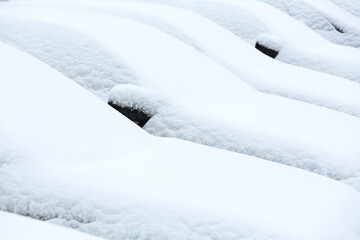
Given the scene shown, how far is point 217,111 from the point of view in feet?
11.4

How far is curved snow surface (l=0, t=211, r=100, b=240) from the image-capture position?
1.89m

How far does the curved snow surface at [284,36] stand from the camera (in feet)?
18.4

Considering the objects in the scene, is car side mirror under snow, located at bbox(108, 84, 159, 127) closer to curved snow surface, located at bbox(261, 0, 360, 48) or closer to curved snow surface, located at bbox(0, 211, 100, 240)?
curved snow surface, located at bbox(0, 211, 100, 240)

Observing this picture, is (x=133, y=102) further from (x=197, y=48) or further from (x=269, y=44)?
(x=269, y=44)

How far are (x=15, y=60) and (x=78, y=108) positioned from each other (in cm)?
41

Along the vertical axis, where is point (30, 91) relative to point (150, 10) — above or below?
below

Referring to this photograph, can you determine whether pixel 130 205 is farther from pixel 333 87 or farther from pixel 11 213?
pixel 333 87

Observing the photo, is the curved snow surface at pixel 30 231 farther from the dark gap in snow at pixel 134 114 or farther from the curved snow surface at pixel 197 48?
the curved snow surface at pixel 197 48

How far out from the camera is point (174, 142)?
279cm

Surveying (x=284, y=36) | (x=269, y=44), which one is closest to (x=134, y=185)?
(x=269, y=44)

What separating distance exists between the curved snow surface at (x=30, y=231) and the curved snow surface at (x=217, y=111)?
144 cm

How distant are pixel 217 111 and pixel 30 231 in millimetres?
1766

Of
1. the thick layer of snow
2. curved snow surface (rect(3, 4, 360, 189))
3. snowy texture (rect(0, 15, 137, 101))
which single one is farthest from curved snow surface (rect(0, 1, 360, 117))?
the thick layer of snow

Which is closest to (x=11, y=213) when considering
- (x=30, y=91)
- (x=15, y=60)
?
(x=30, y=91)
